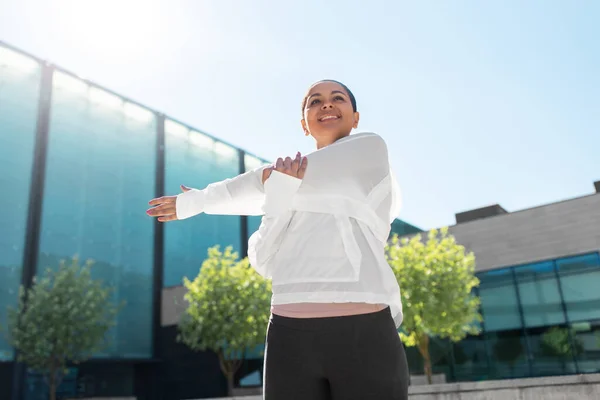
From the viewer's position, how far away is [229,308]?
2144 centimetres

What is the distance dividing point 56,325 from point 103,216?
725 centimetres

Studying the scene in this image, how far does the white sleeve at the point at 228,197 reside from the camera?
1.79 meters

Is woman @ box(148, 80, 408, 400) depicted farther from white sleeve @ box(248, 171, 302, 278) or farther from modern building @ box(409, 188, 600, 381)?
modern building @ box(409, 188, 600, 381)

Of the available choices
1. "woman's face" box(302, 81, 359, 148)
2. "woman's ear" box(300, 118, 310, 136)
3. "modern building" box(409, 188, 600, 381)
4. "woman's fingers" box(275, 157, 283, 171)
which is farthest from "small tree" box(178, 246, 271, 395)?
"woman's fingers" box(275, 157, 283, 171)

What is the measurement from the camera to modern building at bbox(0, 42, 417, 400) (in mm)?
22969

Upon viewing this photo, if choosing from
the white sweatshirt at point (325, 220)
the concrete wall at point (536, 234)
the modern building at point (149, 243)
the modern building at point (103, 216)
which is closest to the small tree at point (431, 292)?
the modern building at point (149, 243)

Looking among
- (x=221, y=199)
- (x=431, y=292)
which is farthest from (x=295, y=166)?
(x=431, y=292)

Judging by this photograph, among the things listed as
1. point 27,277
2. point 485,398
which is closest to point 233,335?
point 27,277

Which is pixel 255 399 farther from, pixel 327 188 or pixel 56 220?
pixel 56 220

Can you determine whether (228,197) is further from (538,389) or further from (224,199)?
(538,389)

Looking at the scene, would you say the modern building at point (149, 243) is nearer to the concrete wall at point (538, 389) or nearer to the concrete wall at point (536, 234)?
the concrete wall at point (536, 234)

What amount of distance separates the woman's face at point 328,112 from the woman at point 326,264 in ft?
0.62

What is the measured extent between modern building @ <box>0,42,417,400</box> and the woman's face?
23577 millimetres

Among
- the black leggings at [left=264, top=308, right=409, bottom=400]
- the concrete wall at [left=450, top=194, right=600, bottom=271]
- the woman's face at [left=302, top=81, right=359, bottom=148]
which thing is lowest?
the black leggings at [left=264, top=308, right=409, bottom=400]
